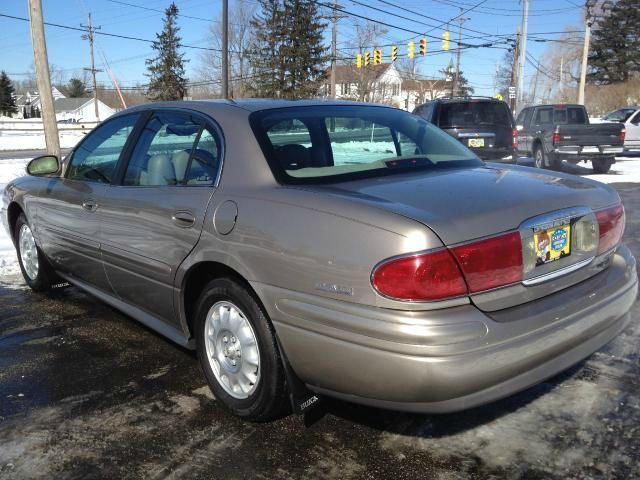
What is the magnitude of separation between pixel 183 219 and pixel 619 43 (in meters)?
75.9

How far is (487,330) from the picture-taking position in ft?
7.03

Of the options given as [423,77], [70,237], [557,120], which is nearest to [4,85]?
[423,77]

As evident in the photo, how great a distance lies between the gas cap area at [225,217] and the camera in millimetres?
2676

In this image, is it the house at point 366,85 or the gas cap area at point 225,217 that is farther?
the house at point 366,85

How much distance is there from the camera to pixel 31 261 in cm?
501

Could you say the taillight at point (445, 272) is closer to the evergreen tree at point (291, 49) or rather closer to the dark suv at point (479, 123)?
the dark suv at point (479, 123)

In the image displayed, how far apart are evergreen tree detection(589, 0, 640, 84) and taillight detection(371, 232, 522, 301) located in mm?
72586

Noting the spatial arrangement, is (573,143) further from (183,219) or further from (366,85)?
(366,85)

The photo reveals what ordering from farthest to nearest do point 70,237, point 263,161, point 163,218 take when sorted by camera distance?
point 70,237, point 163,218, point 263,161

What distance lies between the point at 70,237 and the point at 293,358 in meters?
2.42

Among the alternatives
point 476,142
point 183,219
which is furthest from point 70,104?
point 183,219

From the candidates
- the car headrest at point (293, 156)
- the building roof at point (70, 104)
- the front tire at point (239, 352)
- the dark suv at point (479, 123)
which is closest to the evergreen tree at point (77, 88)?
the building roof at point (70, 104)

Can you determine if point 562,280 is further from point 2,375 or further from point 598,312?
point 2,375

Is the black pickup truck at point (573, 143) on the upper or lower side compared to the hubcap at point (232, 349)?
upper
